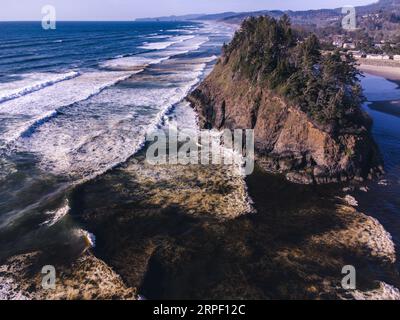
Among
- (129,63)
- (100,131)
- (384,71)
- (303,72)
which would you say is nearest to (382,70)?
(384,71)

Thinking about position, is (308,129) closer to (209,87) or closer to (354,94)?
(354,94)

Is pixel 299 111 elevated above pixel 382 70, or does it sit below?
below

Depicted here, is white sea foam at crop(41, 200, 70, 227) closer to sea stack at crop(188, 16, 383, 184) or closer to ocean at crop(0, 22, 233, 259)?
ocean at crop(0, 22, 233, 259)

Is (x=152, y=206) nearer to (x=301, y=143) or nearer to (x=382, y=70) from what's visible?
(x=301, y=143)

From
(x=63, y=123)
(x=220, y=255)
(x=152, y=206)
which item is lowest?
(x=220, y=255)

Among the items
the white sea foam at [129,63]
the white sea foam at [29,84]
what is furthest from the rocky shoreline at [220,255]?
the white sea foam at [129,63]
